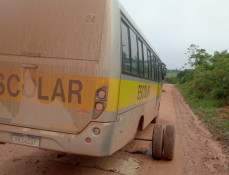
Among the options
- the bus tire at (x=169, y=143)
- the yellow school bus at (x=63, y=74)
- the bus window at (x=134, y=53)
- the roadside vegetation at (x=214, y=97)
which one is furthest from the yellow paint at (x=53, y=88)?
the roadside vegetation at (x=214, y=97)

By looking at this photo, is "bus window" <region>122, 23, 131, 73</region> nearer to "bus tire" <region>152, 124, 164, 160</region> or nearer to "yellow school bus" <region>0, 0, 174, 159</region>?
"yellow school bus" <region>0, 0, 174, 159</region>

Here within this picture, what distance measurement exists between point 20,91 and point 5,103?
1.12 feet

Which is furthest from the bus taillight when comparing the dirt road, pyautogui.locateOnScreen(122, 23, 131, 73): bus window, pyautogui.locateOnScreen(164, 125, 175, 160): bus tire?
pyautogui.locateOnScreen(164, 125, 175, 160): bus tire

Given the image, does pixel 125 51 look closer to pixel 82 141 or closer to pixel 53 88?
pixel 53 88

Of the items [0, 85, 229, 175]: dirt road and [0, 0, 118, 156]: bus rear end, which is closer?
[0, 0, 118, 156]: bus rear end

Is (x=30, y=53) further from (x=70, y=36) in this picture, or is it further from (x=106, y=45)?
(x=106, y=45)

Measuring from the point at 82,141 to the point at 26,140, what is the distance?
867 mm

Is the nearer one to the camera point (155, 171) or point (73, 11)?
point (73, 11)

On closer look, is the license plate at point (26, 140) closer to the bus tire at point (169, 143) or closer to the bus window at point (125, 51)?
the bus window at point (125, 51)

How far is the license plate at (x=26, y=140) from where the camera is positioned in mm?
4102

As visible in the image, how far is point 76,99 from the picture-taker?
13.1ft

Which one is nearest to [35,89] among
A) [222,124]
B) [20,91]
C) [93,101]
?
[20,91]

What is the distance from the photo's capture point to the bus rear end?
3951 mm

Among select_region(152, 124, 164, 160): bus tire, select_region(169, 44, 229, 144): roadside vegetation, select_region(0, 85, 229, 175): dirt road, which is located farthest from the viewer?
select_region(169, 44, 229, 144): roadside vegetation
